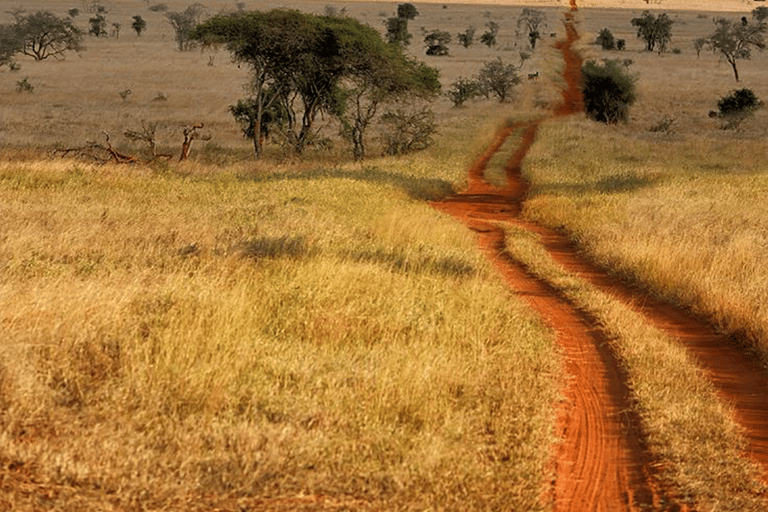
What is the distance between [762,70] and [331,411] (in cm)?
7887

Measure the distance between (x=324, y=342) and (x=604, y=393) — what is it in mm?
2405

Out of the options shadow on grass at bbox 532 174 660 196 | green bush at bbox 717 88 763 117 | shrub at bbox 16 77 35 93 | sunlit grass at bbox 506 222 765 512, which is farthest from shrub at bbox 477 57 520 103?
sunlit grass at bbox 506 222 765 512

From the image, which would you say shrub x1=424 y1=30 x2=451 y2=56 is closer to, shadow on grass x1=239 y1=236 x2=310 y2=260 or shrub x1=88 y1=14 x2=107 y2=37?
shrub x1=88 y1=14 x2=107 y2=37

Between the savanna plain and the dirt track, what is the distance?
0.15 metres

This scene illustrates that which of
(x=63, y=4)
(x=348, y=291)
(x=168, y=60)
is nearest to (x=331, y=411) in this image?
(x=348, y=291)

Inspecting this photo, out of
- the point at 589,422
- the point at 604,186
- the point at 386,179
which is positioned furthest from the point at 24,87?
the point at 589,422

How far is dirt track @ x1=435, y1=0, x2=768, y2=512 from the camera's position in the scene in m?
5.48

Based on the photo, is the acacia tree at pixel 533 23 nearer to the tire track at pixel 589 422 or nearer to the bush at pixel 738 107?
the bush at pixel 738 107

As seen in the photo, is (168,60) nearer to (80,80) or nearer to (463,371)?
(80,80)

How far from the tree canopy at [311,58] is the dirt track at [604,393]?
18.1m

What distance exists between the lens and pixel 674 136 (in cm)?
3988

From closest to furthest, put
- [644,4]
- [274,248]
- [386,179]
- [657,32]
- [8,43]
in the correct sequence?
[274,248] < [386,179] < [8,43] < [657,32] < [644,4]

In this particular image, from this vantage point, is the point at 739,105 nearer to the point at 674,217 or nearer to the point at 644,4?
the point at 674,217

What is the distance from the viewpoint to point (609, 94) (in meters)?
47.8
